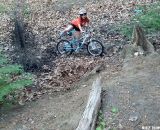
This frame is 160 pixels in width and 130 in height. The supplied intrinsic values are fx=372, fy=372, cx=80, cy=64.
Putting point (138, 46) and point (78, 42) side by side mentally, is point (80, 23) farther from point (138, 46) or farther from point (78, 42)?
point (138, 46)

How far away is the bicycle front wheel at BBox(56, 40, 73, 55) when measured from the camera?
11.9 metres

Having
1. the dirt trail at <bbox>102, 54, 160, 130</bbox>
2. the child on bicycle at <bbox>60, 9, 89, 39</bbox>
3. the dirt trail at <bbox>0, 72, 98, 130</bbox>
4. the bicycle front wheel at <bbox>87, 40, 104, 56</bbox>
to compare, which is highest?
the child on bicycle at <bbox>60, 9, 89, 39</bbox>

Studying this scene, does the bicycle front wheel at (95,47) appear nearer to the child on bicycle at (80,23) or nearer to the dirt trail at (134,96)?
the child on bicycle at (80,23)

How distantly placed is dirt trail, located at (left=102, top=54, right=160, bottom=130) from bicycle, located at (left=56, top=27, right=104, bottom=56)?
7.91 feet

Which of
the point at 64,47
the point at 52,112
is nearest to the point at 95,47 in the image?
the point at 64,47

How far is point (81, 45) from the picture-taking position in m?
11.8

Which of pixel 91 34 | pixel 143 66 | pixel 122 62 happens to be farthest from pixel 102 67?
pixel 91 34

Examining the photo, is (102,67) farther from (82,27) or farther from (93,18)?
(93,18)

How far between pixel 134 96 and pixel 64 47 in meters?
5.31

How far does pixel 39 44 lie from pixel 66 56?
5.27 ft


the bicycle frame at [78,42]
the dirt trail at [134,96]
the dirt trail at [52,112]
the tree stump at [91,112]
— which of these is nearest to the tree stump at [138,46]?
the dirt trail at [134,96]

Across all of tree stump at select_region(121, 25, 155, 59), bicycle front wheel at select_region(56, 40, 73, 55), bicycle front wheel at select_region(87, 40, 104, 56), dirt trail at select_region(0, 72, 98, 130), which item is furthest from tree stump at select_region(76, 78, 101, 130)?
bicycle front wheel at select_region(56, 40, 73, 55)

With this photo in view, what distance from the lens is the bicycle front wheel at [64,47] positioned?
39.0 ft

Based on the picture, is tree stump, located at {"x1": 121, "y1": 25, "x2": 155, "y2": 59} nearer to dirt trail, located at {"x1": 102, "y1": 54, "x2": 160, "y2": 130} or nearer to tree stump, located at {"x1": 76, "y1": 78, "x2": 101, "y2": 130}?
dirt trail, located at {"x1": 102, "y1": 54, "x2": 160, "y2": 130}
